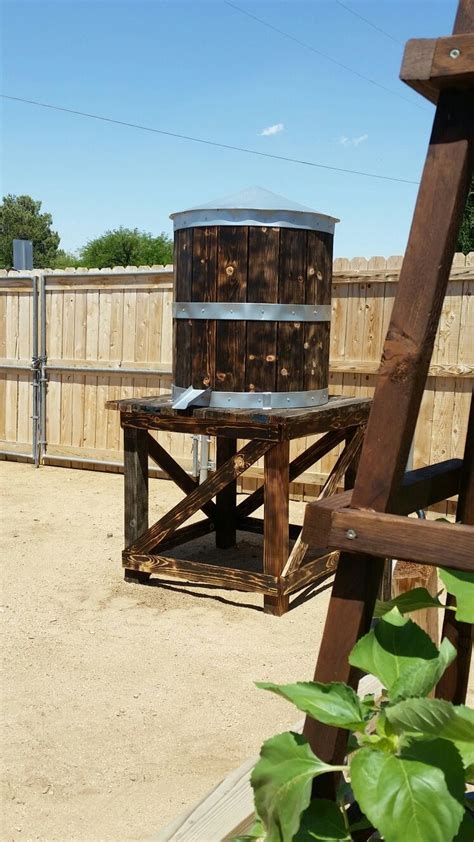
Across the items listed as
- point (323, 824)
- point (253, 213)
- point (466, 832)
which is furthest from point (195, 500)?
point (466, 832)

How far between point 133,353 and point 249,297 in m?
4.15

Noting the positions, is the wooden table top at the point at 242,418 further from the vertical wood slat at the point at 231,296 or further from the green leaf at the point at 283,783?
the green leaf at the point at 283,783

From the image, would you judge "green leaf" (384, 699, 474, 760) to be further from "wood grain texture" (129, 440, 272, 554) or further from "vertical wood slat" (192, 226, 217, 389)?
"vertical wood slat" (192, 226, 217, 389)

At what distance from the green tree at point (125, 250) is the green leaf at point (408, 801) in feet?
139

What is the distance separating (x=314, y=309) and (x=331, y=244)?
0.49 metres

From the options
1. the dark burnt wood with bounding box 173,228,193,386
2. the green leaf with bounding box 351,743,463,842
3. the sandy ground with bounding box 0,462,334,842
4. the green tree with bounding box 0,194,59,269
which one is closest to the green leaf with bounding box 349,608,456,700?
the green leaf with bounding box 351,743,463,842

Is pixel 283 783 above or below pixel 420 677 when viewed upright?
below

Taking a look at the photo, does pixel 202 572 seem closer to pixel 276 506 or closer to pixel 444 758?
pixel 276 506

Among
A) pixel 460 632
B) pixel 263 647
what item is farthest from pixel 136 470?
pixel 460 632

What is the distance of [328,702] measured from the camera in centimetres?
Result: 132

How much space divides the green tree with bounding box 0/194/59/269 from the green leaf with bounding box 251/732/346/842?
57.0 m

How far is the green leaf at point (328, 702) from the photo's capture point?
1285 millimetres

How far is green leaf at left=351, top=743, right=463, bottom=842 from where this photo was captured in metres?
1.12

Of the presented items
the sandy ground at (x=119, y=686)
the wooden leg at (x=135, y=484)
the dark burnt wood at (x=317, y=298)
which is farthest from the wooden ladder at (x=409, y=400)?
the wooden leg at (x=135, y=484)
